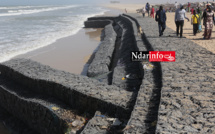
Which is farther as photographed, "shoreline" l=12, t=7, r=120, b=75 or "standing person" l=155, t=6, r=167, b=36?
"standing person" l=155, t=6, r=167, b=36

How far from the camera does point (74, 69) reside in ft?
33.7

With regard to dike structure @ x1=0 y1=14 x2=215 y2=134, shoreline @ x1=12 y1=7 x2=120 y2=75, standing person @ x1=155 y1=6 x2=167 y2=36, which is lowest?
shoreline @ x1=12 y1=7 x2=120 y2=75

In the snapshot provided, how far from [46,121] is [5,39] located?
13.2 metres

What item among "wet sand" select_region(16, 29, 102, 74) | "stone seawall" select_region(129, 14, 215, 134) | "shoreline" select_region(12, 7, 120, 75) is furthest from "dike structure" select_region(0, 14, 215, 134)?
"wet sand" select_region(16, 29, 102, 74)

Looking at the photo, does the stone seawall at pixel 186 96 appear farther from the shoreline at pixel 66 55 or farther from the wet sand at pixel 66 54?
the wet sand at pixel 66 54

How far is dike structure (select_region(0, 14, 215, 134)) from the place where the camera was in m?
3.71

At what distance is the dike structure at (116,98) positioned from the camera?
146 inches

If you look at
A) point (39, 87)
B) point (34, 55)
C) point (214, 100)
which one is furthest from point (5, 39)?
point (214, 100)

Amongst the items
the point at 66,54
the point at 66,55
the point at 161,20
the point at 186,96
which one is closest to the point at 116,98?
the point at 186,96

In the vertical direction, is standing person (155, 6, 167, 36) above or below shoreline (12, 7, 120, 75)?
above

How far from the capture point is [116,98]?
4820 millimetres

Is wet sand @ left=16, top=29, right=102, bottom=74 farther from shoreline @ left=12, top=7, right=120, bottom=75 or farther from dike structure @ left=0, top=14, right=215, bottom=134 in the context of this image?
dike structure @ left=0, top=14, right=215, bottom=134

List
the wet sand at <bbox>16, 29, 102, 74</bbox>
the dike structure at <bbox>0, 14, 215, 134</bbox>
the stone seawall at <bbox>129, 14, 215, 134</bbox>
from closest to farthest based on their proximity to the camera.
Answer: the stone seawall at <bbox>129, 14, 215, 134</bbox>, the dike structure at <bbox>0, 14, 215, 134</bbox>, the wet sand at <bbox>16, 29, 102, 74</bbox>

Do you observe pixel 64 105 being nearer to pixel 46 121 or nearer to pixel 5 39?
pixel 46 121
